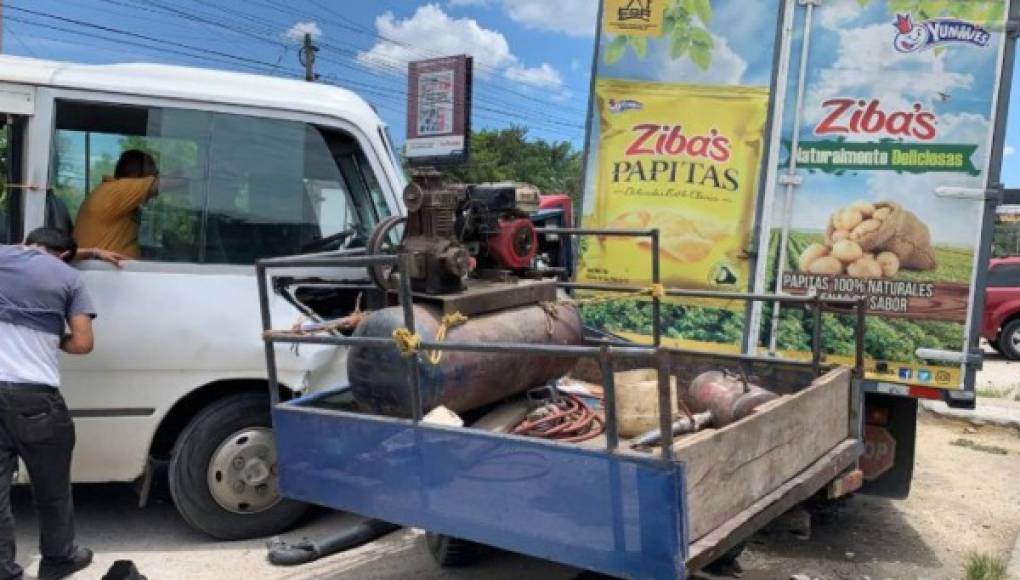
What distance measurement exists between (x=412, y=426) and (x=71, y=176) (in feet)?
8.72

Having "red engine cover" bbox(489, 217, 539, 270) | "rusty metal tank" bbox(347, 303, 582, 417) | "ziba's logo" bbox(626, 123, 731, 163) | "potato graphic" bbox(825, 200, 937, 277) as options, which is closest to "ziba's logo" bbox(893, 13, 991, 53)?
"potato graphic" bbox(825, 200, 937, 277)

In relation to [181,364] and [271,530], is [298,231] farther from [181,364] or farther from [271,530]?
[271,530]

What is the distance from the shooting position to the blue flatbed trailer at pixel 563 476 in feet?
9.18

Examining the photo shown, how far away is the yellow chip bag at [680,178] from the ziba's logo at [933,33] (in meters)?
0.77

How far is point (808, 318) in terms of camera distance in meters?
5.09

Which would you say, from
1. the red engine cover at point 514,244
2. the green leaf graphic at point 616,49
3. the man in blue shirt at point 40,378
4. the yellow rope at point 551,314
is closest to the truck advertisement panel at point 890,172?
the green leaf graphic at point 616,49

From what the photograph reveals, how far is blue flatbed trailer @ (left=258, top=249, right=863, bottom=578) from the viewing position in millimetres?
2797

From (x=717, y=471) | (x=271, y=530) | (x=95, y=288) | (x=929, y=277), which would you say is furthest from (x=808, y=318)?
(x=95, y=288)

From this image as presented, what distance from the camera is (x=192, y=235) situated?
4.80 meters

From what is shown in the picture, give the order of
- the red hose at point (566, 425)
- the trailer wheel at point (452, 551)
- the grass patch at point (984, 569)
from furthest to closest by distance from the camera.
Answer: the grass patch at point (984, 569) → the trailer wheel at point (452, 551) → the red hose at point (566, 425)

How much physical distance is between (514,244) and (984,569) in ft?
9.23

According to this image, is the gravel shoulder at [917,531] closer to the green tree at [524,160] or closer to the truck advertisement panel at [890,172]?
the truck advertisement panel at [890,172]

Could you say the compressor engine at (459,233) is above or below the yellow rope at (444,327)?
above

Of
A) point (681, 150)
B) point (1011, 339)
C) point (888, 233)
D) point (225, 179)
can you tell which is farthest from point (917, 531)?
point (1011, 339)
